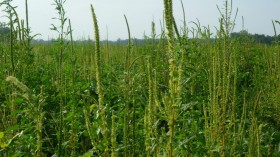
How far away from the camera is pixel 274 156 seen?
Result: 2.68 m

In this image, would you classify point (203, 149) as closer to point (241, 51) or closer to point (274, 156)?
point (274, 156)

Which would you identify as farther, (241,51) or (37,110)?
(241,51)

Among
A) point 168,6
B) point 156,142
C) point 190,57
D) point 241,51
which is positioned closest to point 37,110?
point 156,142

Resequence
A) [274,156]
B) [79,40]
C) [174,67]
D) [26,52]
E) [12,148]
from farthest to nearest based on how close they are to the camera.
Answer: [79,40] → [26,52] → [274,156] → [12,148] → [174,67]

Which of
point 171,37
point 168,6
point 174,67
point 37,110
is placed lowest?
point 37,110

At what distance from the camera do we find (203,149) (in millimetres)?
2203

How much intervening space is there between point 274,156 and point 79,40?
9.55 meters

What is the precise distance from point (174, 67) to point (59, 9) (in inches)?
92.7

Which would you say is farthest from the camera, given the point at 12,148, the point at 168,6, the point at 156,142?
the point at 12,148

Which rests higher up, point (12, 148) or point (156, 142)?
point (156, 142)

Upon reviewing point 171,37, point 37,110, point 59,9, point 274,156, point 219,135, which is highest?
point 59,9

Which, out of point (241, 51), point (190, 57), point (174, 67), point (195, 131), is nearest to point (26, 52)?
point (190, 57)

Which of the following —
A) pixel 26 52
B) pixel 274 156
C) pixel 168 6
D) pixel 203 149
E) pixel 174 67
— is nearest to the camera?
pixel 168 6

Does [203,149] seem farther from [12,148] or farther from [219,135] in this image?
[12,148]
